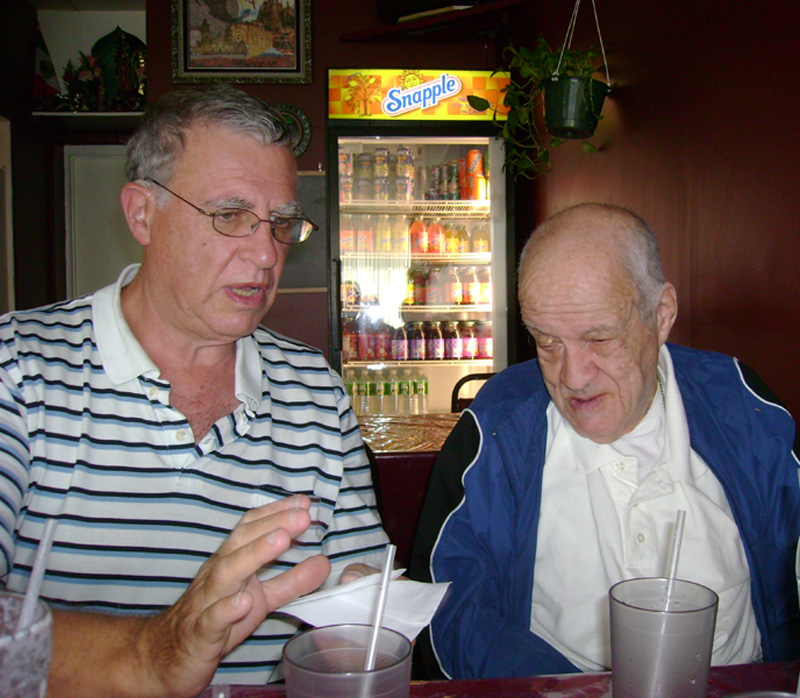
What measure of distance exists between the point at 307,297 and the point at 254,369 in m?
3.26

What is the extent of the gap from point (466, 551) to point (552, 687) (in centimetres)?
46

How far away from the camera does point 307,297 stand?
15.5ft

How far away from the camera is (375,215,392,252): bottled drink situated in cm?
479

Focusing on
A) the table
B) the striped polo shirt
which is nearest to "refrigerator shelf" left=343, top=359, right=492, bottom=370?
the striped polo shirt

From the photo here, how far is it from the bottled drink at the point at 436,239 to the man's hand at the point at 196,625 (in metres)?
4.08

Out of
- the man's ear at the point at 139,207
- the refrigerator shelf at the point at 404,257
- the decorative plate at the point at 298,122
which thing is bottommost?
the man's ear at the point at 139,207

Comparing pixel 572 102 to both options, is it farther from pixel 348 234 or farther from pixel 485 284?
pixel 348 234

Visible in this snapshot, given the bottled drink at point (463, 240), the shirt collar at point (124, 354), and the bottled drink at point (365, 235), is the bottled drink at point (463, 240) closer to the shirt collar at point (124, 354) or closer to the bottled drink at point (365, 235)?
the bottled drink at point (365, 235)

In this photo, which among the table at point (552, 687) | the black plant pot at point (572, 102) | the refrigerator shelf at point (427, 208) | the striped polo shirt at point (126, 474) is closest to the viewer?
the table at point (552, 687)

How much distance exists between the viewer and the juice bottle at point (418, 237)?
15.7 ft

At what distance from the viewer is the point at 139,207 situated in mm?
1457

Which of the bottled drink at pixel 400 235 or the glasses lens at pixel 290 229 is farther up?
the bottled drink at pixel 400 235

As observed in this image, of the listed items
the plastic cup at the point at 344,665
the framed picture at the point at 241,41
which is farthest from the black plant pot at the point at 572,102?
the plastic cup at the point at 344,665

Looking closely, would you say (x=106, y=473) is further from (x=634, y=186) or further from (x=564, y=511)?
(x=634, y=186)
